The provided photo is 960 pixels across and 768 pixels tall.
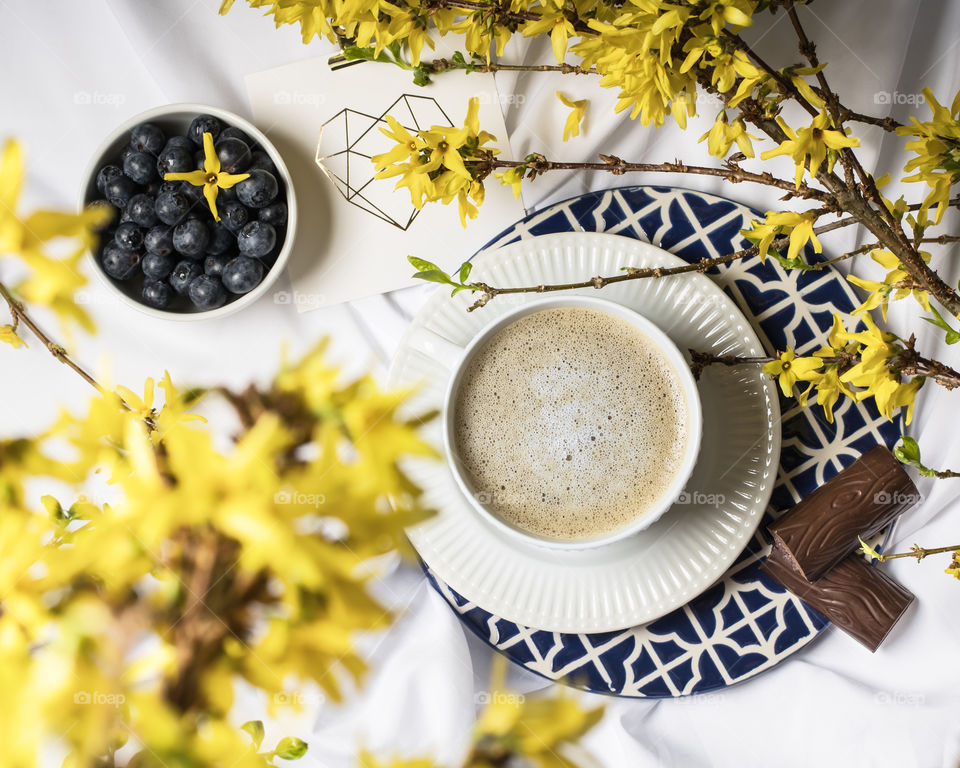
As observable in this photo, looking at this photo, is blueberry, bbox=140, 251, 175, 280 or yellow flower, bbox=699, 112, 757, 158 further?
blueberry, bbox=140, 251, 175, 280

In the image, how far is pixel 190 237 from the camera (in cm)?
94

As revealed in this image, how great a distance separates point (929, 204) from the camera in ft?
2.02

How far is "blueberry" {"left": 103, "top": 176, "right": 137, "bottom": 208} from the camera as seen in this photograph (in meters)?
0.94

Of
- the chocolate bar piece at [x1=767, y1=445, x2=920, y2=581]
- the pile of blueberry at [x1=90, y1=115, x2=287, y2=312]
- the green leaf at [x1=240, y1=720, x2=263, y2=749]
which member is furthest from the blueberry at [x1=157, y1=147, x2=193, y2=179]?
the chocolate bar piece at [x1=767, y1=445, x2=920, y2=581]

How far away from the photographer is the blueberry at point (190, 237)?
94cm

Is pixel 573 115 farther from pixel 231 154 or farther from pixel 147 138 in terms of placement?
pixel 147 138

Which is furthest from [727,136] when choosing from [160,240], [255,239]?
[160,240]

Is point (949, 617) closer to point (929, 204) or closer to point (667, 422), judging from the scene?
point (667, 422)

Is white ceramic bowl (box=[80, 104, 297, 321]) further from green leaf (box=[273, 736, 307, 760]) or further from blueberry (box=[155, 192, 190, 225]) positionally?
green leaf (box=[273, 736, 307, 760])

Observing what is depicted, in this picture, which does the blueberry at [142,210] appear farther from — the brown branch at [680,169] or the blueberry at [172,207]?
the brown branch at [680,169]

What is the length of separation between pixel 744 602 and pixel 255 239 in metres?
0.75

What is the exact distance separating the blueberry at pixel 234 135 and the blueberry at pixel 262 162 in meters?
0.01

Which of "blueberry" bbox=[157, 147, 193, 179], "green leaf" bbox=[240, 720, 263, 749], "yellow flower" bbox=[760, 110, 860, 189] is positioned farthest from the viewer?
"blueberry" bbox=[157, 147, 193, 179]

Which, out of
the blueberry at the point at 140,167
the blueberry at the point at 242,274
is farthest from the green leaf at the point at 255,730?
the blueberry at the point at 140,167
